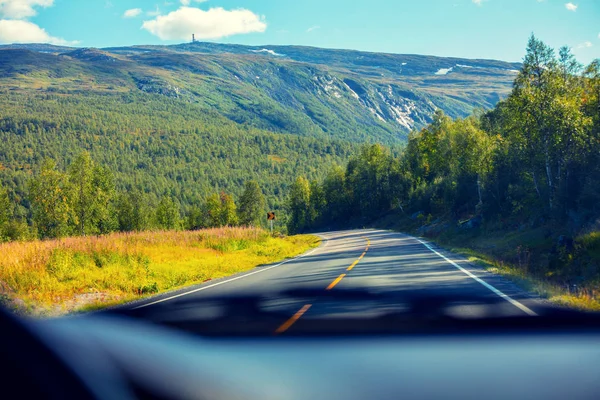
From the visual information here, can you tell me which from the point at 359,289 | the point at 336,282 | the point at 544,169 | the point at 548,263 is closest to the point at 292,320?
the point at 359,289

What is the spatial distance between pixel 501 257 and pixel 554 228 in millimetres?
3200

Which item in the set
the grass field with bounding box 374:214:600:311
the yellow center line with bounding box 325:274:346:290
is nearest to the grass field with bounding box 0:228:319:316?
the yellow center line with bounding box 325:274:346:290

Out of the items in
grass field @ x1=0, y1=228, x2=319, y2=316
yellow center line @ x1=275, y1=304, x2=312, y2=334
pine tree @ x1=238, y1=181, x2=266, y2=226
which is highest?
yellow center line @ x1=275, y1=304, x2=312, y2=334

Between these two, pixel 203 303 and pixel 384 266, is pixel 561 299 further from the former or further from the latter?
pixel 384 266

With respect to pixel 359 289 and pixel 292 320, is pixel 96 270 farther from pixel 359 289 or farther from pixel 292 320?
pixel 292 320

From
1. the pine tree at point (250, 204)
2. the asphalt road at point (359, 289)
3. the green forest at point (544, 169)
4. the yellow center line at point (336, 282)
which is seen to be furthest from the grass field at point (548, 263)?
the pine tree at point (250, 204)

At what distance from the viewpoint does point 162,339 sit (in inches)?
239

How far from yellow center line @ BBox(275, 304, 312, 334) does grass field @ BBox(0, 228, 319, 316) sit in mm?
4639

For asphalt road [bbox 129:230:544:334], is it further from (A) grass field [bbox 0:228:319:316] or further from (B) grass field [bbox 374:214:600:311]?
(A) grass field [bbox 0:228:319:316]

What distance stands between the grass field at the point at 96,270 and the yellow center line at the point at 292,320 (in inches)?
183

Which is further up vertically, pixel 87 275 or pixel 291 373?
pixel 291 373

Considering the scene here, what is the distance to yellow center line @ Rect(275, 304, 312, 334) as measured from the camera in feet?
22.9

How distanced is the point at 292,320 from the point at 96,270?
346 inches

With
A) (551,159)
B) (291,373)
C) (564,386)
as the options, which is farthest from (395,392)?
(551,159)
